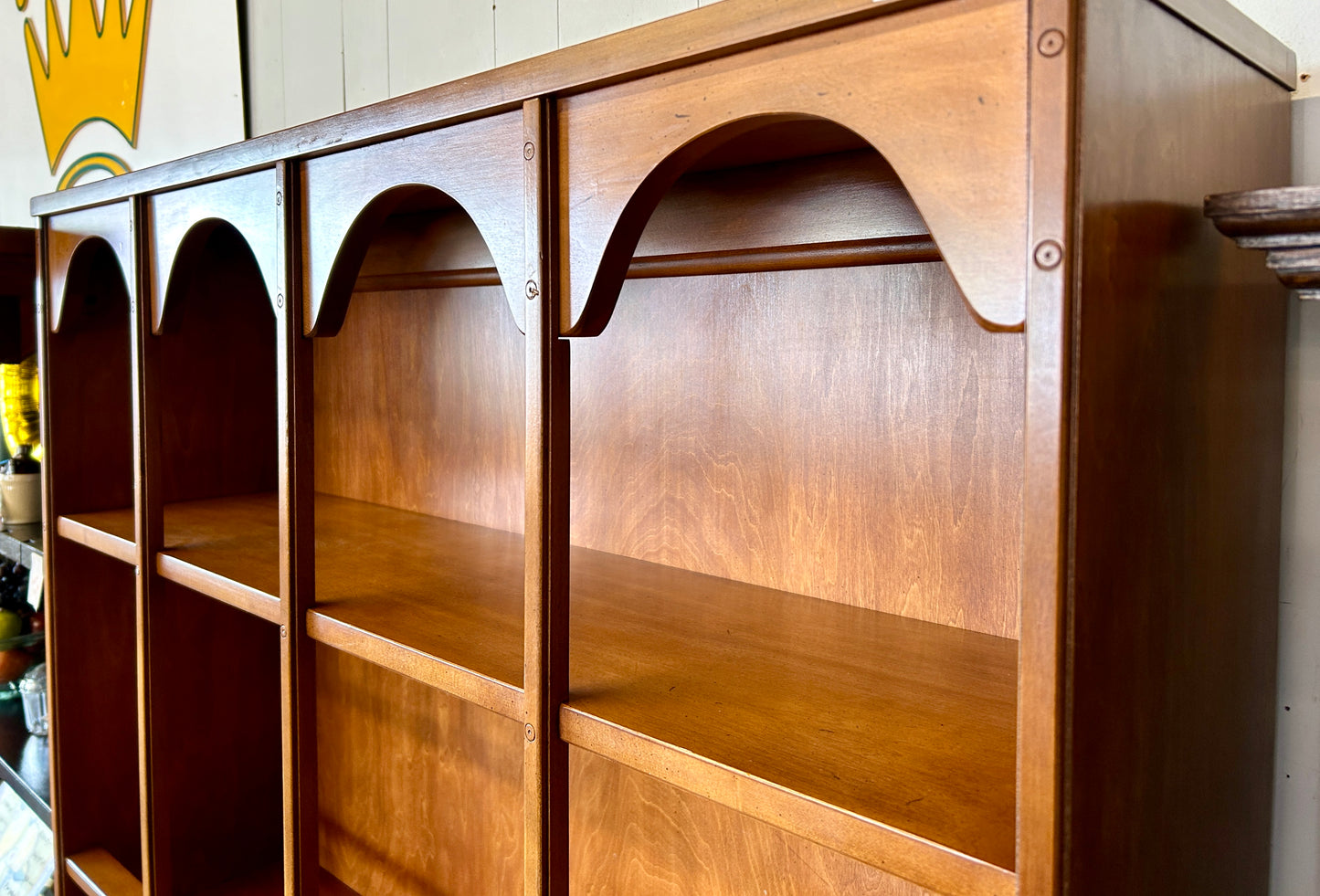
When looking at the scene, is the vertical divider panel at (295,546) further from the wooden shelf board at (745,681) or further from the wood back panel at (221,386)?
the wood back panel at (221,386)

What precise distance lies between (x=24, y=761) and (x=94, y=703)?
1.54ft

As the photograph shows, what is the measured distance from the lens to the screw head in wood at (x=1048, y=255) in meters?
0.57

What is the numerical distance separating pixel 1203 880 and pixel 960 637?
0.30 m

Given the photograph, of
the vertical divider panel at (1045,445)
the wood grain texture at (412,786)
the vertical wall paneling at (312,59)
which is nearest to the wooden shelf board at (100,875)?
the wood grain texture at (412,786)

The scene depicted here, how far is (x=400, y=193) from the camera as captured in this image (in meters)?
1.09

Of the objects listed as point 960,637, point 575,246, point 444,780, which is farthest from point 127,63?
point 960,637

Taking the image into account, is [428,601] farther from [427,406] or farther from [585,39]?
[585,39]

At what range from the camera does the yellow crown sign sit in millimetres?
2510

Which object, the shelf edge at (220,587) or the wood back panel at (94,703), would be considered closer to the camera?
the shelf edge at (220,587)

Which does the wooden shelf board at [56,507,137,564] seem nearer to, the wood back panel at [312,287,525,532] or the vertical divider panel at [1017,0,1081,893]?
the wood back panel at [312,287,525,532]

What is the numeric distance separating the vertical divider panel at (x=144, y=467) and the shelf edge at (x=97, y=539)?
4 cm

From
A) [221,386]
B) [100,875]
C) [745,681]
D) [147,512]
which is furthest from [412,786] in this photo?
[745,681]

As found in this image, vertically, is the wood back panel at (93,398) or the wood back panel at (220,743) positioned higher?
the wood back panel at (93,398)

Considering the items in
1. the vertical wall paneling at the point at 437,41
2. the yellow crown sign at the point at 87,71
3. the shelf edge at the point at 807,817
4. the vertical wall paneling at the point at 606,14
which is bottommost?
the shelf edge at the point at 807,817
